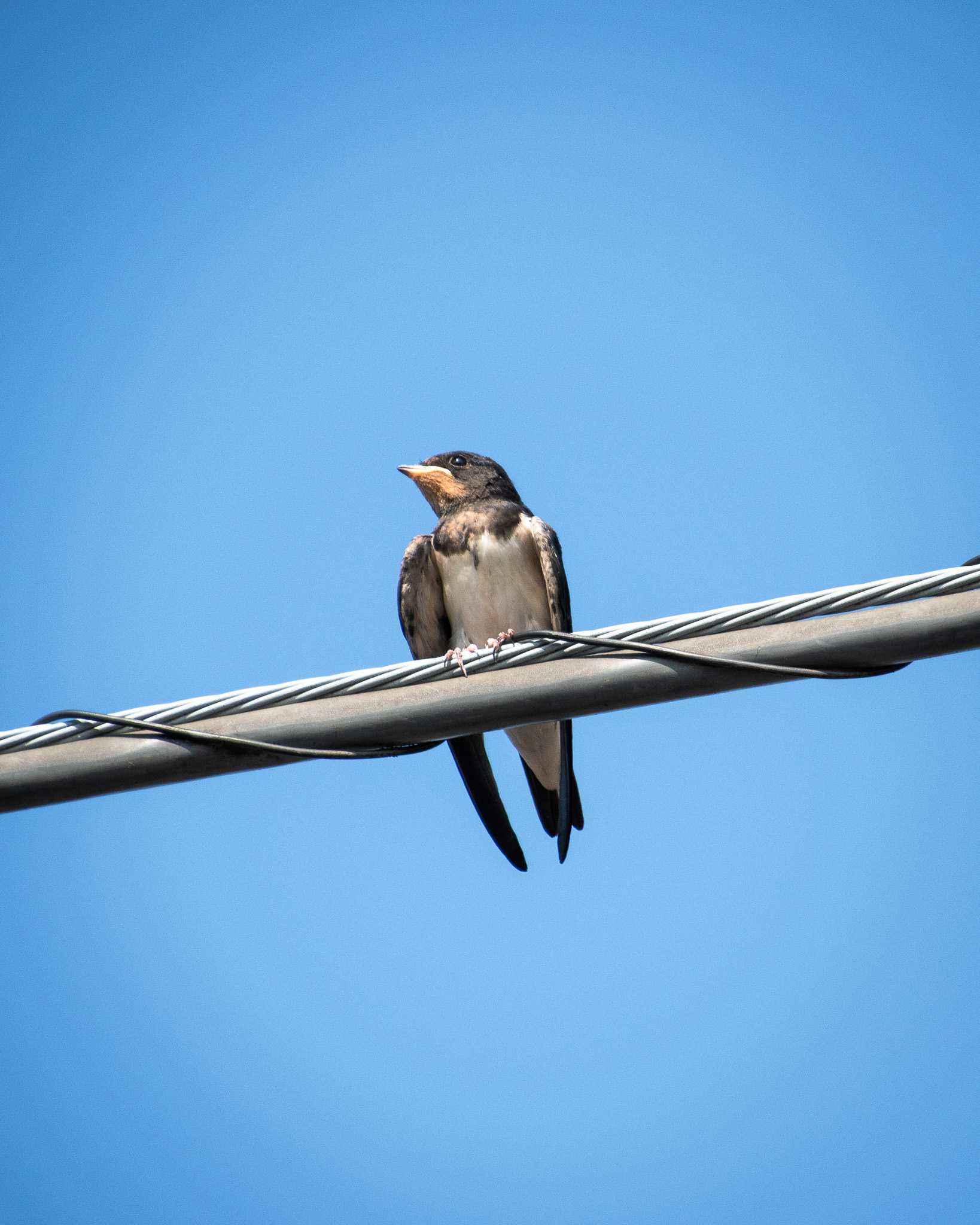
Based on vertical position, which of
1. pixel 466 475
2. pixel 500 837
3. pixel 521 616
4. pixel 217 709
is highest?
pixel 466 475

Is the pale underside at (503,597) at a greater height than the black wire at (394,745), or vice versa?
→ the pale underside at (503,597)

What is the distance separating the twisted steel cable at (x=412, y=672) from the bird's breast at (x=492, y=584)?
375 cm

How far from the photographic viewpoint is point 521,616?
24.8ft

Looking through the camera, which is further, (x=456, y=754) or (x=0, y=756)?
(x=456, y=754)

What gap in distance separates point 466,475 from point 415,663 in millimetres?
4701

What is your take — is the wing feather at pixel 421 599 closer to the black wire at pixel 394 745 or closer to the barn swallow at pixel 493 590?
the barn swallow at pixel 493 590

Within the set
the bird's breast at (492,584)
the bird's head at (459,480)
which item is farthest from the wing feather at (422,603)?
the bird's head at (459,480)

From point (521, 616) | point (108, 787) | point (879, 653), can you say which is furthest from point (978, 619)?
point (521, 616)

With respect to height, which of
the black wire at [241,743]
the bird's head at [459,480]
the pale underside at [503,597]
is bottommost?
the black wire at [241,743]

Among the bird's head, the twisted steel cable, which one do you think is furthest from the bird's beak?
the twisted steel cable

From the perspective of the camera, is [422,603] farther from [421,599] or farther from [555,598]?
[555,598]

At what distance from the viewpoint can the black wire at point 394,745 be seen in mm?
3500

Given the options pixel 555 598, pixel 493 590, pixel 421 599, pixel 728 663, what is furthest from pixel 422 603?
pixel 728 663

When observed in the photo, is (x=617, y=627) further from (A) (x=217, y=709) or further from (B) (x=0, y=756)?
(B) (x=0, y=756)
